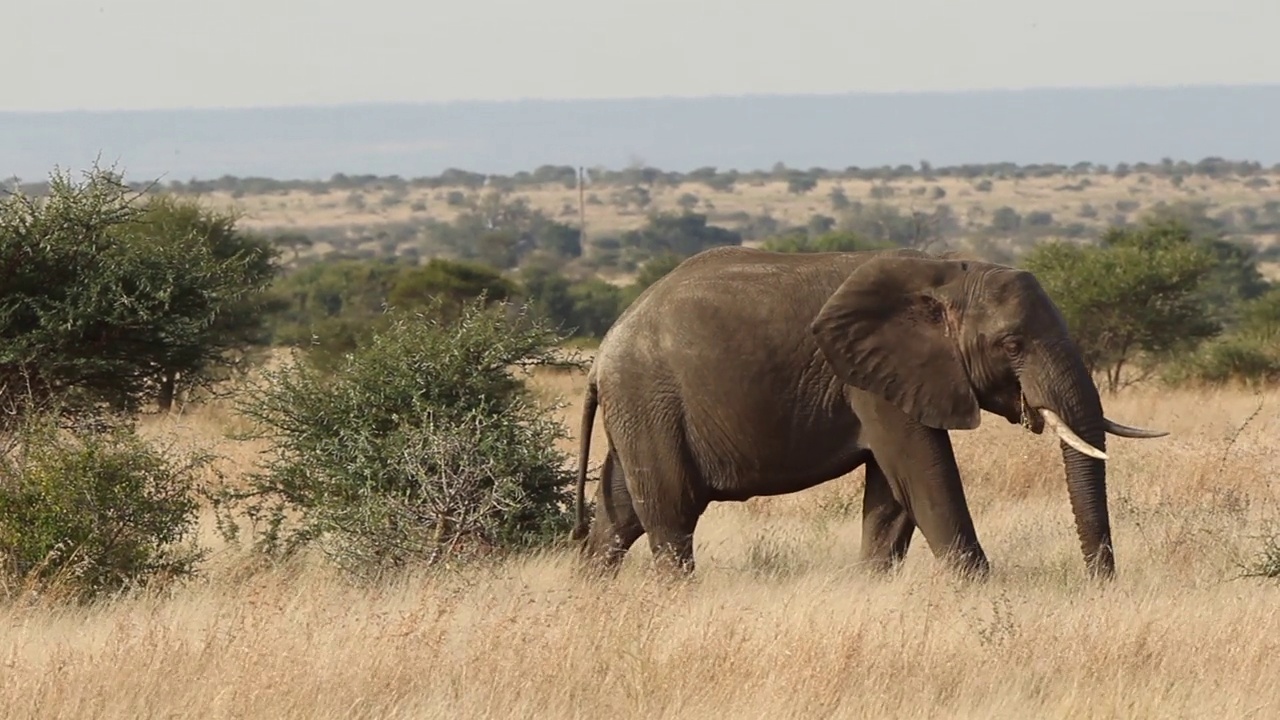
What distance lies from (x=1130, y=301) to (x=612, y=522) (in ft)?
56.2

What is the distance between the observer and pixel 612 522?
35.8 ft

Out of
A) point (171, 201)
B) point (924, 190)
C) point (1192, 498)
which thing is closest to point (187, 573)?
point (1192, 498)

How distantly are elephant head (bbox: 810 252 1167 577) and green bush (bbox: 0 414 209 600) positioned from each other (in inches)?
140

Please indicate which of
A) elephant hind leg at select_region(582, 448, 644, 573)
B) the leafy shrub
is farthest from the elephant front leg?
the leafy shrub

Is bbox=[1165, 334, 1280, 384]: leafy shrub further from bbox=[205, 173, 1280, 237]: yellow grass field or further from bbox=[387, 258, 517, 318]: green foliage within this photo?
bbox=[205, 173, 1280, 237]: yellow grass field

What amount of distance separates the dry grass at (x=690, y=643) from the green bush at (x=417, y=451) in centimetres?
41

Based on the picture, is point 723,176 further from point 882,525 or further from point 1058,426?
point 1058,426

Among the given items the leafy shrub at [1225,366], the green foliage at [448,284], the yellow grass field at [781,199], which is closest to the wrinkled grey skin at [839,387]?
the leafy shrub at [1225,366]

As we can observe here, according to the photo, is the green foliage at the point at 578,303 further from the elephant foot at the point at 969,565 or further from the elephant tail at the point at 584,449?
the elephant foot at the point at 969,565

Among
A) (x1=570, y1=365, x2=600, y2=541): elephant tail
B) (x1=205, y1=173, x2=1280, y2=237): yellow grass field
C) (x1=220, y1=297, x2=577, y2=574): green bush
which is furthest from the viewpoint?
(x1=205, y1=173, x2=1280, y2=237): yellow grass field

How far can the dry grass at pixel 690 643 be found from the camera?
7.27 meters

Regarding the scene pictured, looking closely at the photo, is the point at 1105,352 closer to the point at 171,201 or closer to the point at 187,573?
the point at 171,201

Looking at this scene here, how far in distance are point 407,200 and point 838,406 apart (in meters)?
154

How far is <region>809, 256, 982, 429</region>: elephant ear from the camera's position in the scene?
33.0 feet
